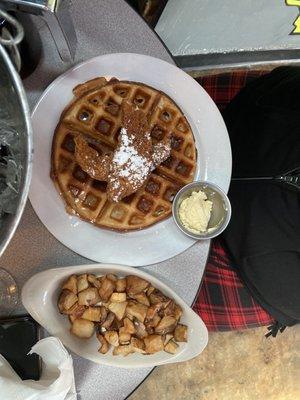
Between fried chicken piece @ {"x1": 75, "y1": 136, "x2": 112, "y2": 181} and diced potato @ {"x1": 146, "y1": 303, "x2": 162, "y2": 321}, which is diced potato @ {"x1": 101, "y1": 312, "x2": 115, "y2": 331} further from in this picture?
fried chicken piece @ {"x1": 75, "y1": 136, "x2": 112, "y2": 181}

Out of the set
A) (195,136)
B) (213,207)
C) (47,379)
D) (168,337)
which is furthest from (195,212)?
(47,379)

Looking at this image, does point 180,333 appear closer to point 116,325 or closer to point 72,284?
point 116,325

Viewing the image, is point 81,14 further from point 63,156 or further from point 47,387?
point 47,387

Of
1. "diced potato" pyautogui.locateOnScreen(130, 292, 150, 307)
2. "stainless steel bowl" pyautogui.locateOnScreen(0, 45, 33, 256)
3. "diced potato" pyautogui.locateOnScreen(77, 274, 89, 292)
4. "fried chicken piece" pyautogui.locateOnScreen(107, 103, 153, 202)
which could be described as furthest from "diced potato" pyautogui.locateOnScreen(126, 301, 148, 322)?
"stainless steel bowl" pyautogui.locateOnScreen(0, 45, 33, 256)

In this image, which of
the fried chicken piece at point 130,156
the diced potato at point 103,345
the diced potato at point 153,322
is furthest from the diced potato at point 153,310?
the fried chicken piece at point 130,156

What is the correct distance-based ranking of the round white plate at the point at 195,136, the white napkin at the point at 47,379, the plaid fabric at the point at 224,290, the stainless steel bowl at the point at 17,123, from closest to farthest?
the stainless steel bowl at the point at 17,123 → the white napkin at the point at 47,379 → the round white plate at the point at 195,136 → the plaid fabric at the point at 224,290

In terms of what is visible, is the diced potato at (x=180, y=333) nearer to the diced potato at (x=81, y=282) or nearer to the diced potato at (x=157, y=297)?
the diced potato at (x=157, y=297)

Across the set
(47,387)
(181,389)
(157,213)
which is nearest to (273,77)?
(157,213)
